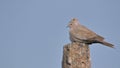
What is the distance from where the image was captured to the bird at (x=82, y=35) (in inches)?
460

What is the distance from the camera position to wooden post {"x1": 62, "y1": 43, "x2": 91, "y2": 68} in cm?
909

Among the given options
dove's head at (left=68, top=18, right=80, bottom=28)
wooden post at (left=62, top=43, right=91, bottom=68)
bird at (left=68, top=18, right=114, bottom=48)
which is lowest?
wooden post at (left=62, top=43, right=91, bottom=68)

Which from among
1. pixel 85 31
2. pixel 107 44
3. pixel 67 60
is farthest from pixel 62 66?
pixel 85 31

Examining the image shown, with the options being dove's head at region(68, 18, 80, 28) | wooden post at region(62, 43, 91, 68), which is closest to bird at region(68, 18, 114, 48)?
dove's head at region(68, 18, 80, 28)

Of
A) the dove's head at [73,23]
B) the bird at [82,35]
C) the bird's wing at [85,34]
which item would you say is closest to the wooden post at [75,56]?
the bird at [82,35]

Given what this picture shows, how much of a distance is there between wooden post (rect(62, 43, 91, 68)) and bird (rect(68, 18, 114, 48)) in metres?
1.70

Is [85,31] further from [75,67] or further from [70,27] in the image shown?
[75,67]

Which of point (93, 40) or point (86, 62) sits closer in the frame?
point (86, 62)

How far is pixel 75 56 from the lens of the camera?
920 centimetres

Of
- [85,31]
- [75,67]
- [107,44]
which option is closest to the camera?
[75,67]

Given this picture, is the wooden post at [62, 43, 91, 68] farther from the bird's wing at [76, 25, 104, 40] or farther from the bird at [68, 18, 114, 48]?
the bird's wing at [76, 25, 104, 40]

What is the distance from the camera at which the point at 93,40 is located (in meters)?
11.8

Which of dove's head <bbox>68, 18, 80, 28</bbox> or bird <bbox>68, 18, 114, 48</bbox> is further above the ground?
dove's head <bbox>68, 18, 80, 28</bbox>

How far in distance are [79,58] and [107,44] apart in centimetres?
237
